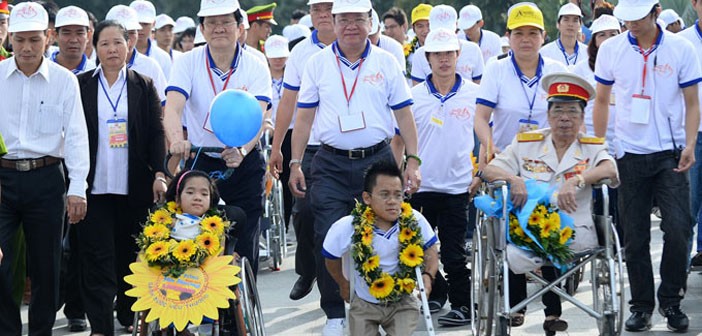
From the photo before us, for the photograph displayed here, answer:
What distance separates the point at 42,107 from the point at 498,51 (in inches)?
299

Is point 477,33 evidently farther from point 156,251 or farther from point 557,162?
point 156,251

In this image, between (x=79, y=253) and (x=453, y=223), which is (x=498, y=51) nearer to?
(x=453, y=223)

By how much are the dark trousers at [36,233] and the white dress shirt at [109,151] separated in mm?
470

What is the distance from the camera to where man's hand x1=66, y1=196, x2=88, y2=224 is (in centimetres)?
906

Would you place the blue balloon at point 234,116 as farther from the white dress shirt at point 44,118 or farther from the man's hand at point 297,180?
the white dress shirt at point 44,118

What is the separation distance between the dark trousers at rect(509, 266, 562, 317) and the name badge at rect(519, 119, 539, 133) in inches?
42.7

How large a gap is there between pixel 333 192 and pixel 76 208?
5.17 ft

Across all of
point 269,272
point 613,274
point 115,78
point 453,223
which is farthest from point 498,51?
point 613,274

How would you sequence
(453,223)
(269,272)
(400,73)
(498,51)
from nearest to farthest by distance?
(400,73), (453,223), (269,272), (498,51)

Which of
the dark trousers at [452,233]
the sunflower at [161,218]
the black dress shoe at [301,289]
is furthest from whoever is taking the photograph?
the black dress shoe at [301,289]

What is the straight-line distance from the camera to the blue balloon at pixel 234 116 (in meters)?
8.72

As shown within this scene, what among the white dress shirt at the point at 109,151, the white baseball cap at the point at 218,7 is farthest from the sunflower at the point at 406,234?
the white dress shirt at the point at 109,151

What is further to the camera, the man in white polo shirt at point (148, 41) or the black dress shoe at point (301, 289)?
the man in white polo shirt at point (148, 41)

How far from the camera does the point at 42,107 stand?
9125 millimetres
